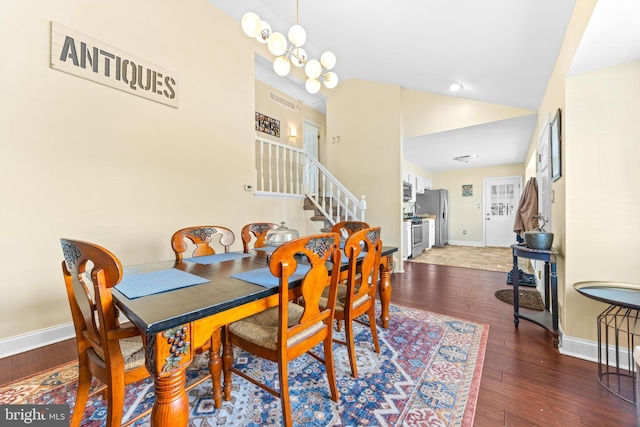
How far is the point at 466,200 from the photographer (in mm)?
7527

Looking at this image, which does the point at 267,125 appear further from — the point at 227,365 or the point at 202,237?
the point at 227,365

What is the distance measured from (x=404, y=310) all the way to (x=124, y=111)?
11.4ft

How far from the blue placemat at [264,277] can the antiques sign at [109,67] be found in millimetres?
2361

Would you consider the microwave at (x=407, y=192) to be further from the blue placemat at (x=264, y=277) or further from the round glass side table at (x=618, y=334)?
the blue placemat at (x=264, y=277)

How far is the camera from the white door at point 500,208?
22.4ft

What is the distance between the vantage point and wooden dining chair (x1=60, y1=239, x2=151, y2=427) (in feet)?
2.94

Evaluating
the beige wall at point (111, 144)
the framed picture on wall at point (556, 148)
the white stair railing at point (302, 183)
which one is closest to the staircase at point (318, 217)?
the white stair railing at point (302, 183)

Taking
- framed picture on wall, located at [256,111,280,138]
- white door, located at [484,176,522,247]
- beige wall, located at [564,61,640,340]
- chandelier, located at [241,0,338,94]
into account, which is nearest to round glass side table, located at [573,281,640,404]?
beige wall, located at [564,61,640,340]

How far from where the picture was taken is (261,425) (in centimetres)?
127

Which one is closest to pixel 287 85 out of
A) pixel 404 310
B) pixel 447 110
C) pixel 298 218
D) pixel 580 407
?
pixel 298 218

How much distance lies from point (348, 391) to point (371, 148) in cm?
387

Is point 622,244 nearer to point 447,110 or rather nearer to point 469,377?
point 469,377

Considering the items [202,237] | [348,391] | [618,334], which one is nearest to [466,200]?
[618,334]

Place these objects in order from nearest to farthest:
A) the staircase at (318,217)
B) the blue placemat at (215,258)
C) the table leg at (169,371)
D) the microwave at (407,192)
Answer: the table leg at (169,371)
the blue placemat at (215,258)
the staircase at (318,217)
the microwave at (407,192)
